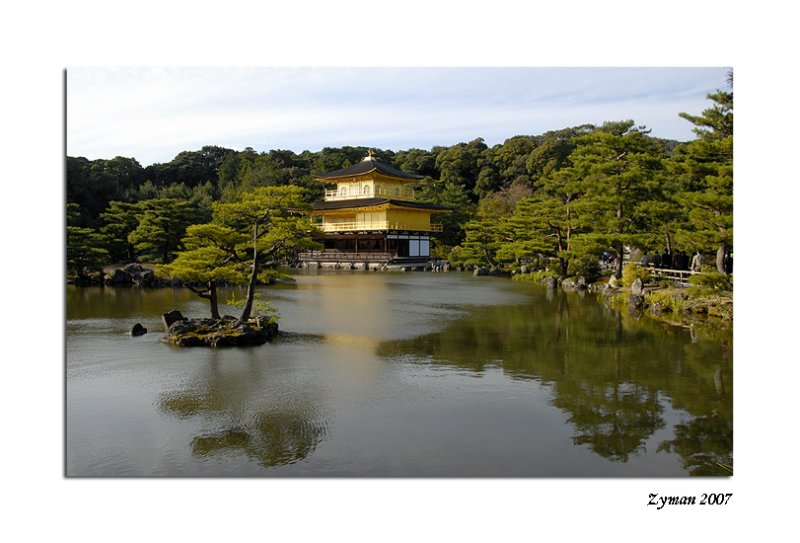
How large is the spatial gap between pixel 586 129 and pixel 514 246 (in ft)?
Result: 63.4

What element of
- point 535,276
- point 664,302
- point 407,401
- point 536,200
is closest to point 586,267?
point 535,276

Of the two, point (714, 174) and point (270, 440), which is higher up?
point (714, 174)

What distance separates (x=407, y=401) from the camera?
503 cm

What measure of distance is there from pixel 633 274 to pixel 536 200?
692 cm

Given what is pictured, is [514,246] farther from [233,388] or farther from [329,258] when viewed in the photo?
[233,388]

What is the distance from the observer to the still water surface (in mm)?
3828

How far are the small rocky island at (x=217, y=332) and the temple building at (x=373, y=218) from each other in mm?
16720

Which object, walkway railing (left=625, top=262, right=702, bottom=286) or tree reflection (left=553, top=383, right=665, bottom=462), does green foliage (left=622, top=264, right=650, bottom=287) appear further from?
tree reflection (left=553, top=383, right=665, bottom=462)

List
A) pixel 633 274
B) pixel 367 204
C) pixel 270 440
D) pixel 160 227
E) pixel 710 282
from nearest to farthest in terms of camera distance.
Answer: pixel 270 440 → pixel 710 282 → pixel 633 274 → pixel 160 227 → pixel 367 204

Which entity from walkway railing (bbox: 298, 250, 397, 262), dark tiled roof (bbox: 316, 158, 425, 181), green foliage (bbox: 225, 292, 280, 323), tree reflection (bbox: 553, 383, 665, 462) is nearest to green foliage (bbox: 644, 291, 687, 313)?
tree reflection (bbox: 553, 383, 665, 462)

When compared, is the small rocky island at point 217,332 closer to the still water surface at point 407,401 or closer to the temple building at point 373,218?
the still water surface at point 407,401

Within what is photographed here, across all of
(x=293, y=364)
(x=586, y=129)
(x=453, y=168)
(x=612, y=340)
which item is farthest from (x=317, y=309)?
(x=586, y=129)

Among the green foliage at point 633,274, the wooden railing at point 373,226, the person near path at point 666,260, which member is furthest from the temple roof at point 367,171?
the green foliage at point 633,274

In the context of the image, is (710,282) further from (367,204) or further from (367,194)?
(367,194)
